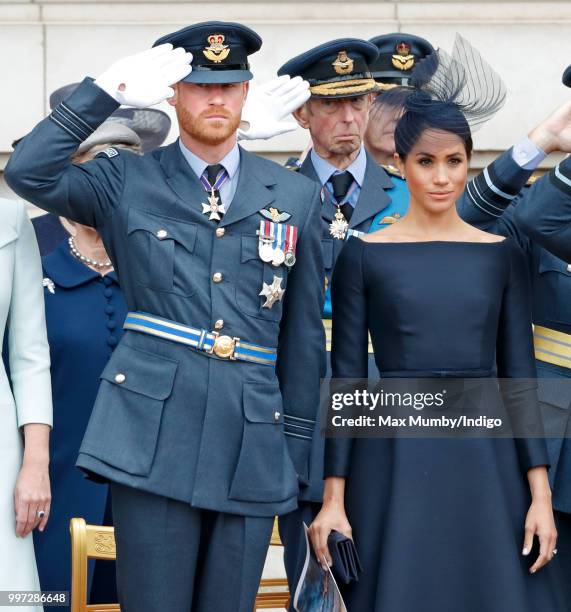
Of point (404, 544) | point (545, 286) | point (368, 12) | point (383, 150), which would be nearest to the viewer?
point (404, 544)

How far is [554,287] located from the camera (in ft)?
16.9

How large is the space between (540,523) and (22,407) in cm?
133

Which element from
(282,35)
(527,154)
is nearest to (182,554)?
(527,154)

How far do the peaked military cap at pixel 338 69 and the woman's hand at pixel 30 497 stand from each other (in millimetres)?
1675

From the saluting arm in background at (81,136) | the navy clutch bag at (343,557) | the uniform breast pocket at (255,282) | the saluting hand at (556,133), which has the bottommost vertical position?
the navy clutch bag at (343,557)

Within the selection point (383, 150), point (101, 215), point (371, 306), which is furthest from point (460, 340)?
point (383, 150)

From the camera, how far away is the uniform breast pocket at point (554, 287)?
5.14 m

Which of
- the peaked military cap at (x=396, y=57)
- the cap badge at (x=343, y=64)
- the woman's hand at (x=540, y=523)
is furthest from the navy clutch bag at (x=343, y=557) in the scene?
the peaked military cap at (x=396, y=57)

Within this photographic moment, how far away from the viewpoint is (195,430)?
463 centimetres

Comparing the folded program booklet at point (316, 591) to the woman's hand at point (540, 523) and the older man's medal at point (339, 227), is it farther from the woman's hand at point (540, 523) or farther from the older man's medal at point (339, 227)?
the older man's medal at point (339, 227)

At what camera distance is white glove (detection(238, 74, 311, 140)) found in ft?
18.0

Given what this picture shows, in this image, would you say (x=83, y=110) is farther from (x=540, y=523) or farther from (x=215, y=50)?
(x=540, y=523)

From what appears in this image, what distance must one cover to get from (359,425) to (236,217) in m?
0.61

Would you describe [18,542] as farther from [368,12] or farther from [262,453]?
[368,12]
